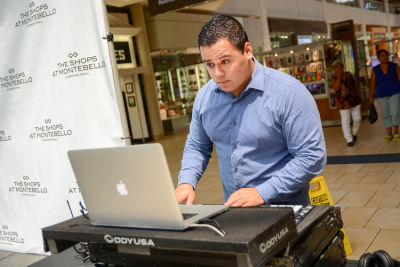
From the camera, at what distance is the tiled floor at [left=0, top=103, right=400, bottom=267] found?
3.64 meters

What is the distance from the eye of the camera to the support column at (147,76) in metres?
15.0

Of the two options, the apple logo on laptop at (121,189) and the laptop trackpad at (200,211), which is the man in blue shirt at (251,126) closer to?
the laptop trackpad at (200,211)

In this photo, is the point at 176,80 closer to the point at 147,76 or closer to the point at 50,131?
the point at 147,76

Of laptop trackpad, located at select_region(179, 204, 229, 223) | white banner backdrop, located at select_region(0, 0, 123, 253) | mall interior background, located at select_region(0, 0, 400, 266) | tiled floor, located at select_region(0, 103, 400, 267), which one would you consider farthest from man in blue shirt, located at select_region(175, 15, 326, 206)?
mall interior background, located at select_region(0, 0, 400, 266)

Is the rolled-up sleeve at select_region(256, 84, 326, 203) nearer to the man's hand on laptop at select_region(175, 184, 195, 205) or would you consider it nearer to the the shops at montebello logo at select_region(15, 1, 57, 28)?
the man's hand on laptop at select_region(175, 184, 195, 205)

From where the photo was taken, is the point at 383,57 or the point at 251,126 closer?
the point at 251,126

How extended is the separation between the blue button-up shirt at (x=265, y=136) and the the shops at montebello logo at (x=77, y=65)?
1.27m

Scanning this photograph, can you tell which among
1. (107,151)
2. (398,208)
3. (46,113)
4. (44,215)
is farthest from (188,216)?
Result: (398,208)

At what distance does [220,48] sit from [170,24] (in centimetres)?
1458

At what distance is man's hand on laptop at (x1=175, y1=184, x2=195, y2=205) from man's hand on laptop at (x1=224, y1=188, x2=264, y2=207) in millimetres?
238

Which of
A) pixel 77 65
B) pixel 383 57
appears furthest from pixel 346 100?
pixel 77 65

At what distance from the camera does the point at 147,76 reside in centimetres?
1523

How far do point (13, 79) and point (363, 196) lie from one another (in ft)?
13.2

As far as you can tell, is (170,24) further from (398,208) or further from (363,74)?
(398,208)
